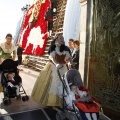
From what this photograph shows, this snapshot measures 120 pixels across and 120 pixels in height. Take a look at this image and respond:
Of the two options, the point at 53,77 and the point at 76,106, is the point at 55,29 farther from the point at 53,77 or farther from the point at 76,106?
the point at 76,106

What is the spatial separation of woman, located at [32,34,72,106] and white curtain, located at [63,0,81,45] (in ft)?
14.9

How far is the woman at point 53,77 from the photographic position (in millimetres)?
5609

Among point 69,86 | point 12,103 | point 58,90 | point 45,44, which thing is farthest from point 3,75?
point 45,44

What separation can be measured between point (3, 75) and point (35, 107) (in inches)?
49.8

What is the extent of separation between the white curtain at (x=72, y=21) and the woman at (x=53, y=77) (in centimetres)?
454

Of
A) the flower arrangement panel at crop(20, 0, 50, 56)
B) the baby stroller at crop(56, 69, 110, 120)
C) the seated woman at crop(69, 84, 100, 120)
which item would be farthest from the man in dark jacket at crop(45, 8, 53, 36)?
the seated woman at crop(69, 84, 100, 120)

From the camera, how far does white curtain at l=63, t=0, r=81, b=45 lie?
1053cm

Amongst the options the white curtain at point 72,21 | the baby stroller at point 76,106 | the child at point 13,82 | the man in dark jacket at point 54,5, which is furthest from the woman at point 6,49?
the man in dark jacket at point 54,5

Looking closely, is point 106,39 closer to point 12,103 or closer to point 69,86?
point 69,86

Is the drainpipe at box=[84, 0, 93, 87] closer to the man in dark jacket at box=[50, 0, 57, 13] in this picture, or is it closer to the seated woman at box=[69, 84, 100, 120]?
the seated woman at box=[69, 84, 100, 120]

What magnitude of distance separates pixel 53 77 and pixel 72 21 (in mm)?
5607

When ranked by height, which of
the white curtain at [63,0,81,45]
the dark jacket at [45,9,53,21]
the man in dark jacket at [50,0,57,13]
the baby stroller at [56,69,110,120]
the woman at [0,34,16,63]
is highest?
the man in dark jacket at [50,0,57,13]

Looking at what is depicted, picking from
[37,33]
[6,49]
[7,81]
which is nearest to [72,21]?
[6,49]

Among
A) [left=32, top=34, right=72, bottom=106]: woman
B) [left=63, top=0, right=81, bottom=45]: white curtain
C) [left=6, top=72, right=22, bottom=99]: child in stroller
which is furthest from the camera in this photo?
[left=63, top=0, right=81, bottom=45]: white curtain
